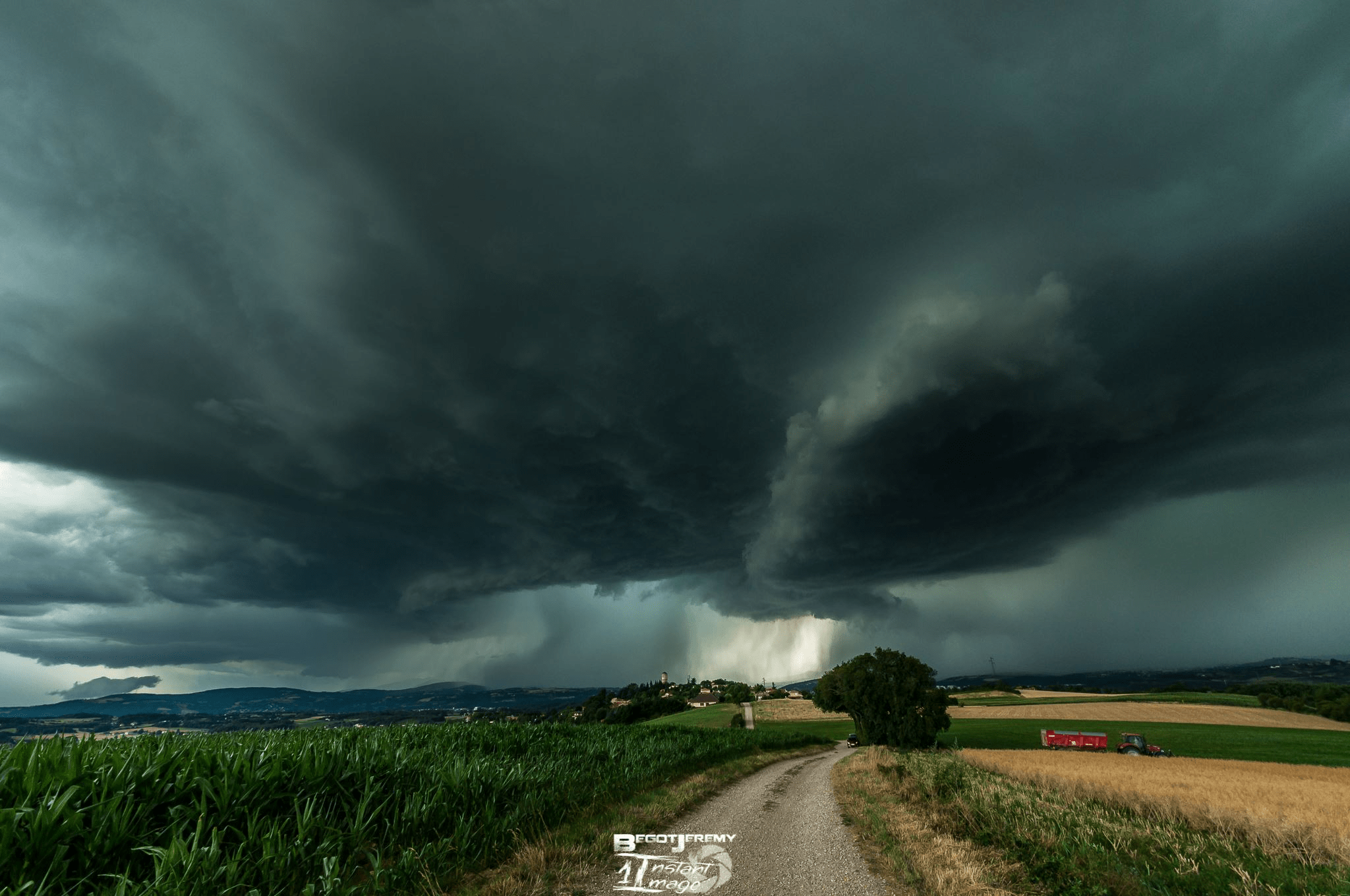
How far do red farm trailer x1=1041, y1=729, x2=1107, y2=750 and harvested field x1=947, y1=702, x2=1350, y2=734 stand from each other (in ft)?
121

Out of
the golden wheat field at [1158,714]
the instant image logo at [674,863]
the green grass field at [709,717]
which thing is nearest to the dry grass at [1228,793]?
the instant image logo at [674,863]

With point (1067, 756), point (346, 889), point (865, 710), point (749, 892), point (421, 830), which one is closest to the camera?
point (346, 889)

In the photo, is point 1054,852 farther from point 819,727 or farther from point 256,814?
point 819,727

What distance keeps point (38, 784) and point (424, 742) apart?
11.3 m

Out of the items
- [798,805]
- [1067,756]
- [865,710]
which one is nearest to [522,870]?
[798,805]

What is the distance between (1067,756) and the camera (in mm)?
50031

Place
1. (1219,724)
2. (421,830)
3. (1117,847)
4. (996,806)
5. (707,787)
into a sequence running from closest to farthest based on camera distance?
1. (421,830)
2. (1117,847)
3. (996,806)
4. (707,787)
5. (1219,724)

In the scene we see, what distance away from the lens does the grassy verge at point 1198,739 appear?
6153 centimetres

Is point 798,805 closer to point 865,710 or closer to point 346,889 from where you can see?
point 346,889

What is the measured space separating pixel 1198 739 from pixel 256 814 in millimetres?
112409

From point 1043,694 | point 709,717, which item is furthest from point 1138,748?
point 1043,694

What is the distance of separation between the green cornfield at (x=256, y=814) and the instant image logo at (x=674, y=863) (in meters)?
2.03

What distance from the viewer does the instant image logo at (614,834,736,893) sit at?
872 cm

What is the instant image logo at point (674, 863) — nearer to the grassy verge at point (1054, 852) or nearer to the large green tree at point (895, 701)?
the grassy verge at point (1054, 852)
